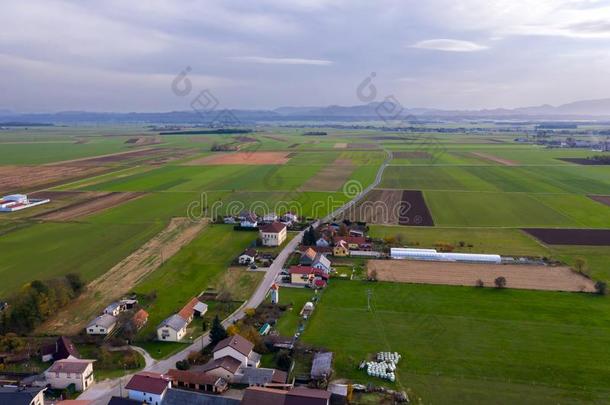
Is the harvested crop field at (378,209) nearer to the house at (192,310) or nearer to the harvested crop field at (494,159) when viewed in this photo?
the house at (192,310)

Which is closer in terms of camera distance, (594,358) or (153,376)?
(153,376)

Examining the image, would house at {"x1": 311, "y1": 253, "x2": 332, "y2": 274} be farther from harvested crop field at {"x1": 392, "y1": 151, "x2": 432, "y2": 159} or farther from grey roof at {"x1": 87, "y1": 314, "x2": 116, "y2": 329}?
harvested crop field at {"x1": 392, "y1": 151, "x2": 432, "y2": 159}

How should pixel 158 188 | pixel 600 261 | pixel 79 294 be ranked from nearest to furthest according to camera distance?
pixel 79 294 → pixel 600 261 → pixel 158 188

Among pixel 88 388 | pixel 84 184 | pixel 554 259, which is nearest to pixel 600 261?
pixel 554 259

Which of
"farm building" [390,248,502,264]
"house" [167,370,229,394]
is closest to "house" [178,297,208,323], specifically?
"house" [167,370,229,394]

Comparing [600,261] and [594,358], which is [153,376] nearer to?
[594,358]

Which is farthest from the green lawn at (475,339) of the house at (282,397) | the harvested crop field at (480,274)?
the house at (282,397)
